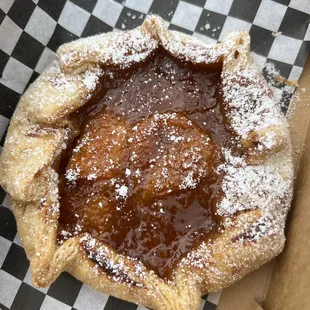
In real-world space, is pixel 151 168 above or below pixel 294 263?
above

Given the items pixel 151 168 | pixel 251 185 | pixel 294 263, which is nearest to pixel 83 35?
pixel 151 168

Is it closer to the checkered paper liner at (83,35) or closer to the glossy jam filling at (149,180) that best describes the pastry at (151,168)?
the glossy jam filling at (149,180)

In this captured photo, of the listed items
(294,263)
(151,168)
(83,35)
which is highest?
(83,35)

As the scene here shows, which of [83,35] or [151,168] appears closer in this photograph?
[151,168]

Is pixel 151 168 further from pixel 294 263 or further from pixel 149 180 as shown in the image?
pixel 294 263

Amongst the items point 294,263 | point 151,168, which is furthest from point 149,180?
point 294,263

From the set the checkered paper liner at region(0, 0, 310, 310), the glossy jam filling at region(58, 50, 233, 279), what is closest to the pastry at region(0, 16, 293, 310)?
the glossy jam filling at region(58, 50, 233, 279)

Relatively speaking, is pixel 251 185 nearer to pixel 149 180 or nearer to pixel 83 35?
pixel 149 180
